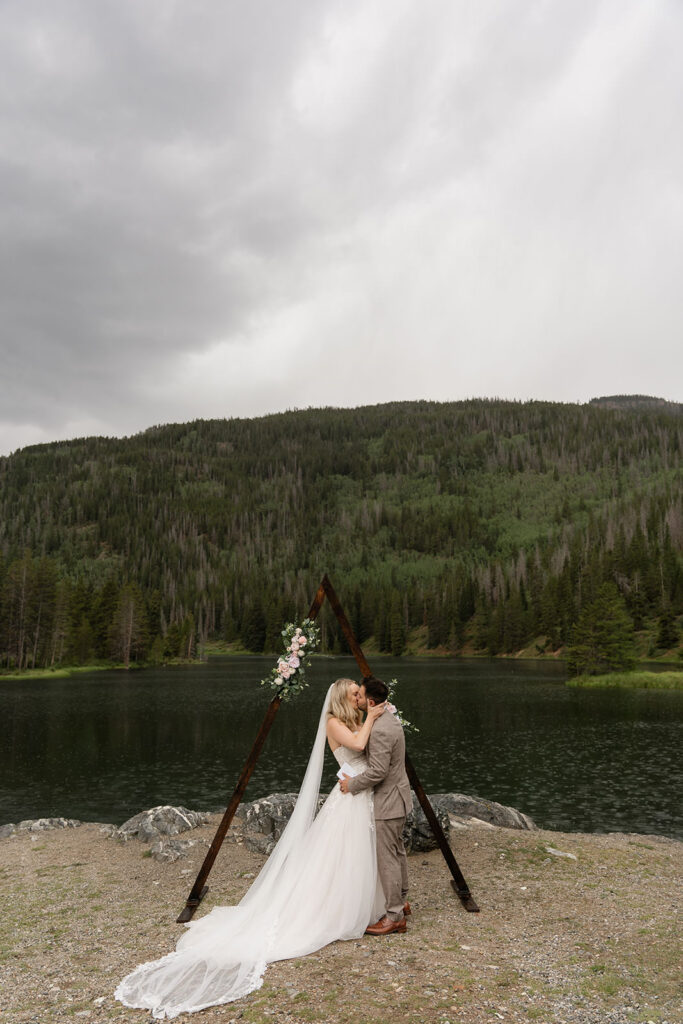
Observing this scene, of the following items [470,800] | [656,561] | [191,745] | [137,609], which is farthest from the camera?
[656,561]

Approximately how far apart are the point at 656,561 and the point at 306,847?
136 metres

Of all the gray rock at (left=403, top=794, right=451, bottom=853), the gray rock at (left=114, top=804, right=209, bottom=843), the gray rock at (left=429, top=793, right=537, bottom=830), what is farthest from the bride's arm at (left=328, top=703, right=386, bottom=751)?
the gray rock at (left=429, top=793, right=537, bottom=830)

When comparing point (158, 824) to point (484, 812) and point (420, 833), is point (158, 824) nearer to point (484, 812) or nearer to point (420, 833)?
point (420, 833)

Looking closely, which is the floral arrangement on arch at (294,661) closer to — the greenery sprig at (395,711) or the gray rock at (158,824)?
the greenery sprig at (395,711)

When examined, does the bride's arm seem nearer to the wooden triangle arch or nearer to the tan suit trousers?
the wooden triangle arch

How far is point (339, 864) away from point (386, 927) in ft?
3.59

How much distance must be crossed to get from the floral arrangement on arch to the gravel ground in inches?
150

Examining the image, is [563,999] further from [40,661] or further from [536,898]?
[40,661]

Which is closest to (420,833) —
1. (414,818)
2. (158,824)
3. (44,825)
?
(414,818)

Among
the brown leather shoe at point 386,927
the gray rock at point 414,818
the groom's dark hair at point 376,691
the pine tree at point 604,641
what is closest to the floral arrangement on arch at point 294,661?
the groom's dark hair at point 376,691

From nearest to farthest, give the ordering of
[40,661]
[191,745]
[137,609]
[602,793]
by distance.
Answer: [602,793]
[191,745]
[40,661]
[137,609]

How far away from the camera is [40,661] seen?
343 feet

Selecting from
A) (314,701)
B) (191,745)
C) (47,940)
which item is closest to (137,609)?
(314,701)

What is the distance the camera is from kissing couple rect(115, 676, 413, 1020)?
28.8 ft
